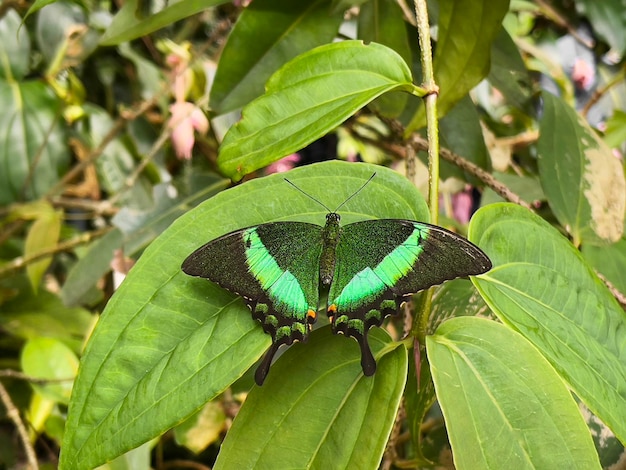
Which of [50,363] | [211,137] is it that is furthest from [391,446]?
[211,137]

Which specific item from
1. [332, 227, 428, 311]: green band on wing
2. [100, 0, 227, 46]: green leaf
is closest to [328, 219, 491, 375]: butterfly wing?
[332, 227, 428, 311]: green band on wing

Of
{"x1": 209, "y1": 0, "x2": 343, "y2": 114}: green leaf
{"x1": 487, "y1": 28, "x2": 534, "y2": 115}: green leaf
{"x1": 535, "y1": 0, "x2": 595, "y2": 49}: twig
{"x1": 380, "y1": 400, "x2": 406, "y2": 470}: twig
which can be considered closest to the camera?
{"x1": 380, "y1": 400, "x2": 406, "y2": 470}: twig

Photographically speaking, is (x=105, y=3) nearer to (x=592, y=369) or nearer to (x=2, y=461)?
(x=2, y=461)

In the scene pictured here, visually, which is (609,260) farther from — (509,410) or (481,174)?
(509,410)

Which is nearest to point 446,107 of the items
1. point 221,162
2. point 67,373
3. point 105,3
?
point 221,162

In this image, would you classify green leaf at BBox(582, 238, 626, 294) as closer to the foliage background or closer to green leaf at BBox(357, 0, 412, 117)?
the foliage background
